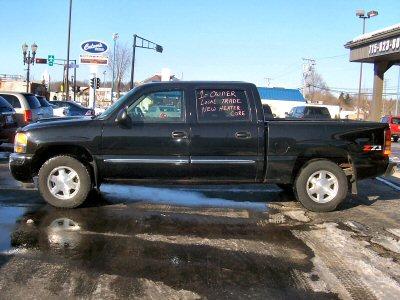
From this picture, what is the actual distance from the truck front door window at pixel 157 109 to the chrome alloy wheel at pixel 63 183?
118 centimetres

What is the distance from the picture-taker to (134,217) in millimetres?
6844

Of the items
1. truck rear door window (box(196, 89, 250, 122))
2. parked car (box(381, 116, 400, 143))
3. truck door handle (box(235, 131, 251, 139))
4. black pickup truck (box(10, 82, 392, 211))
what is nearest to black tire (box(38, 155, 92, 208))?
black pickup truck (box(10, 82, 392, 211))

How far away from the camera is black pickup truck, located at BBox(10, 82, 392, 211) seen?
718 centimetres

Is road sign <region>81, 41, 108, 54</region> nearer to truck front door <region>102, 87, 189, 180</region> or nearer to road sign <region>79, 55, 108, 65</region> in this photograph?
road sign <region>79, 55, 108, 65</region>

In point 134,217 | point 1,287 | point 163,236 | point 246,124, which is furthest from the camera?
A: point 246,124

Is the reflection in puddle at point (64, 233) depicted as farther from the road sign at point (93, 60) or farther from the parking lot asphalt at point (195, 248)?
the road sign at point (93, 60)

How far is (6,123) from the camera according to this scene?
1315 centimetres

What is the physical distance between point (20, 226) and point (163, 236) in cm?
173

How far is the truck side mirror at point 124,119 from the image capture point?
7.05m

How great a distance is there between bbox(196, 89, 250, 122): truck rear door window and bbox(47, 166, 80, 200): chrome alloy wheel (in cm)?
194

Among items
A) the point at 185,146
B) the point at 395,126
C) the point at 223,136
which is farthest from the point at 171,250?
the point at 395,126

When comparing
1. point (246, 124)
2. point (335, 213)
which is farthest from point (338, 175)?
point (246, 124)

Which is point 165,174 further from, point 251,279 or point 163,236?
point 251,279

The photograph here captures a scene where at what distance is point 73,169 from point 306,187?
3320 mm
